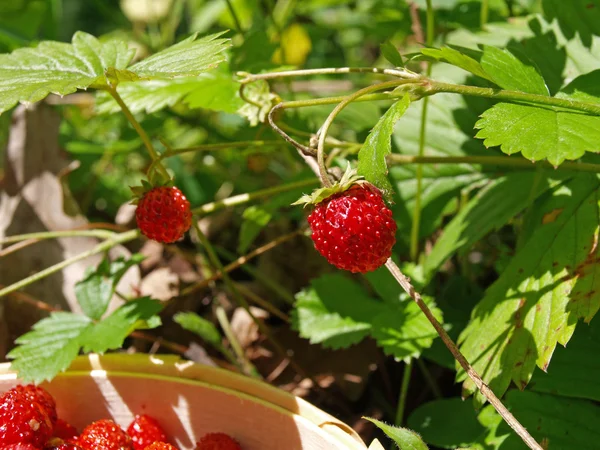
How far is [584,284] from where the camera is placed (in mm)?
944

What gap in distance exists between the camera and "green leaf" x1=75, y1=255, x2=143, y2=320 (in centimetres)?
121

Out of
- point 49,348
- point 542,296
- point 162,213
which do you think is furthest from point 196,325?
point 542,296

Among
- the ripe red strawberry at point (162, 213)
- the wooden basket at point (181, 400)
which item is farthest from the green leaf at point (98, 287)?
the ripe red strawberry at point (162, 213)

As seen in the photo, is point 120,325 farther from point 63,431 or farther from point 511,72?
point 511,72

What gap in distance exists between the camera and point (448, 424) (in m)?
1.14

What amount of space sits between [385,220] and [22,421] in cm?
58

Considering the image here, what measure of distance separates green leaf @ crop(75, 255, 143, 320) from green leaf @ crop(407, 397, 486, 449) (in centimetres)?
57

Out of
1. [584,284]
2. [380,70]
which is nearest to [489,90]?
[380,70]

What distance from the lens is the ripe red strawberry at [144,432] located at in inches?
39.9

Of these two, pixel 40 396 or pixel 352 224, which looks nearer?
pixel 352 224

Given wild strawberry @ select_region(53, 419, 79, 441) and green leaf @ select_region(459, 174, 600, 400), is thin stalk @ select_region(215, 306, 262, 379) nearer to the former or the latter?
wild strawberry @ select_region(53, 419, 79, 441)

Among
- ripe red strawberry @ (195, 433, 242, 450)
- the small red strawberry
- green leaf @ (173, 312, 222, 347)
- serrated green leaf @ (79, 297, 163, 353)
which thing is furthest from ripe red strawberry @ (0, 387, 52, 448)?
the small red strawberry

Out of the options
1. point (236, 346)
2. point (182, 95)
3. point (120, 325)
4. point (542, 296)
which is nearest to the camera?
point (542, 296)

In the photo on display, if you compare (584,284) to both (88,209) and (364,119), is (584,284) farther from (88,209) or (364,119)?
(88,209)
